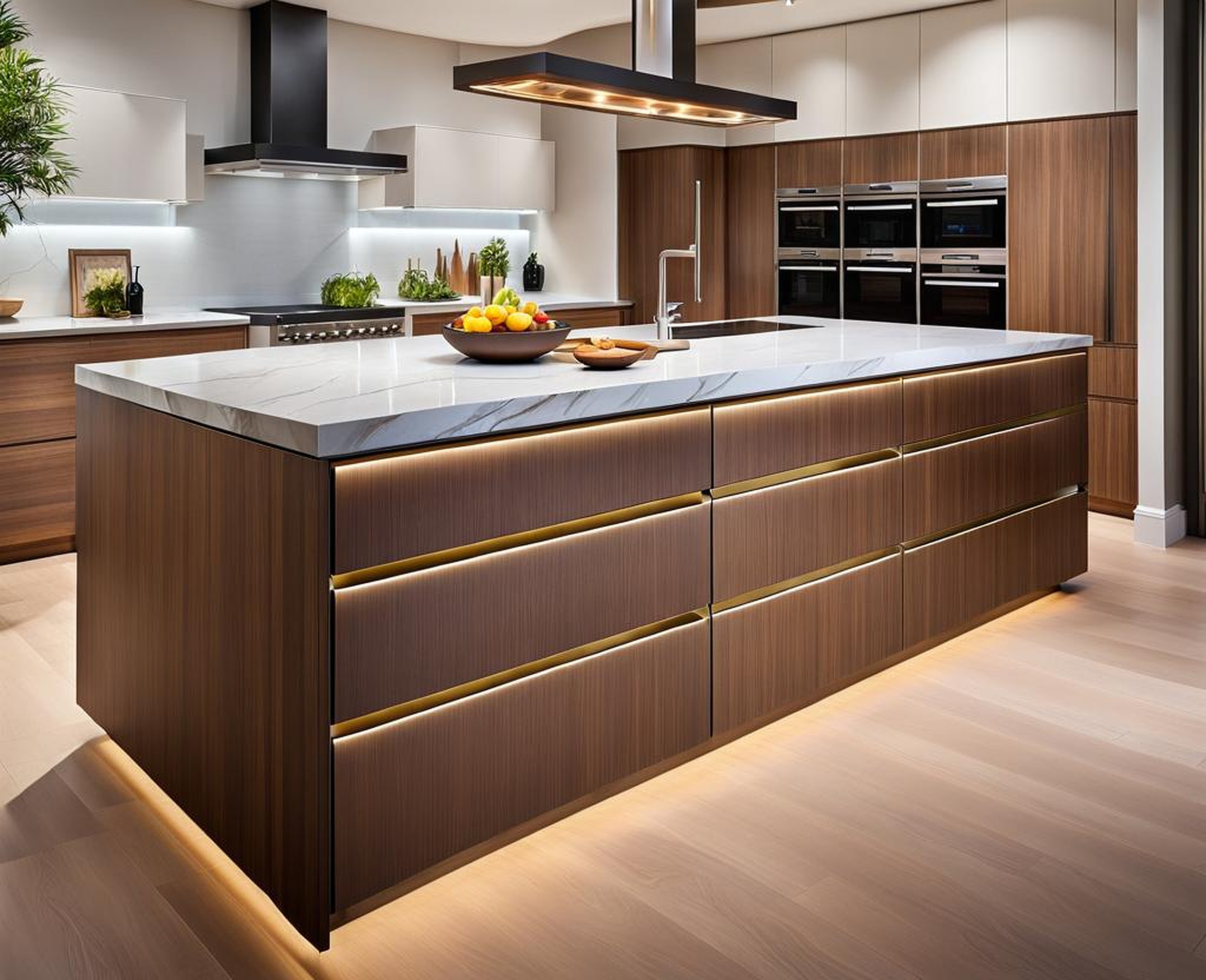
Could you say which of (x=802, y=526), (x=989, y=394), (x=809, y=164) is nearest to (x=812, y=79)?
(x=809, y=164)

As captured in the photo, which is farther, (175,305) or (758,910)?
(175,305)

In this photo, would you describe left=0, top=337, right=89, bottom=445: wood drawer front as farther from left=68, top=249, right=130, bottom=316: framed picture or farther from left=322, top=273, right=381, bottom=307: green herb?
left=322, top=273, right=381, bottom=307: green herb

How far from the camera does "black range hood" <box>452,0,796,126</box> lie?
3.43 meters

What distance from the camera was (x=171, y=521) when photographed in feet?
8.16

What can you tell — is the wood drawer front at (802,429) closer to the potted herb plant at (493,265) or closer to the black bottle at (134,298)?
the black bottle at (134,298)

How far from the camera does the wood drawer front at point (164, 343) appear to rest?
4980 millimetres

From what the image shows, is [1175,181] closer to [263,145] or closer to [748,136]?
[748,136]

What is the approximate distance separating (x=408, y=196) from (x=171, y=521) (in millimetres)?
4422

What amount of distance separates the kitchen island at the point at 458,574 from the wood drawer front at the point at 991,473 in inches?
1.4

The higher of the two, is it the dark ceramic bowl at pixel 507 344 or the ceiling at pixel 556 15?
the ceiling at pixel 556 15

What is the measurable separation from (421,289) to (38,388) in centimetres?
255

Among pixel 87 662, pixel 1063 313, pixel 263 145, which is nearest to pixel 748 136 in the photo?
pixel 1063 313

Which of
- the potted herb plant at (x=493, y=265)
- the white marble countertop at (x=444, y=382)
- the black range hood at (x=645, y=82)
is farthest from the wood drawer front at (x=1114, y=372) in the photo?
the potted herb plant at (x=493, y=265)

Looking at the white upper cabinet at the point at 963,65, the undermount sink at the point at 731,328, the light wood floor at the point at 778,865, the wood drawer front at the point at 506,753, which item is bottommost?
the light wood floor at the point at 778,865
